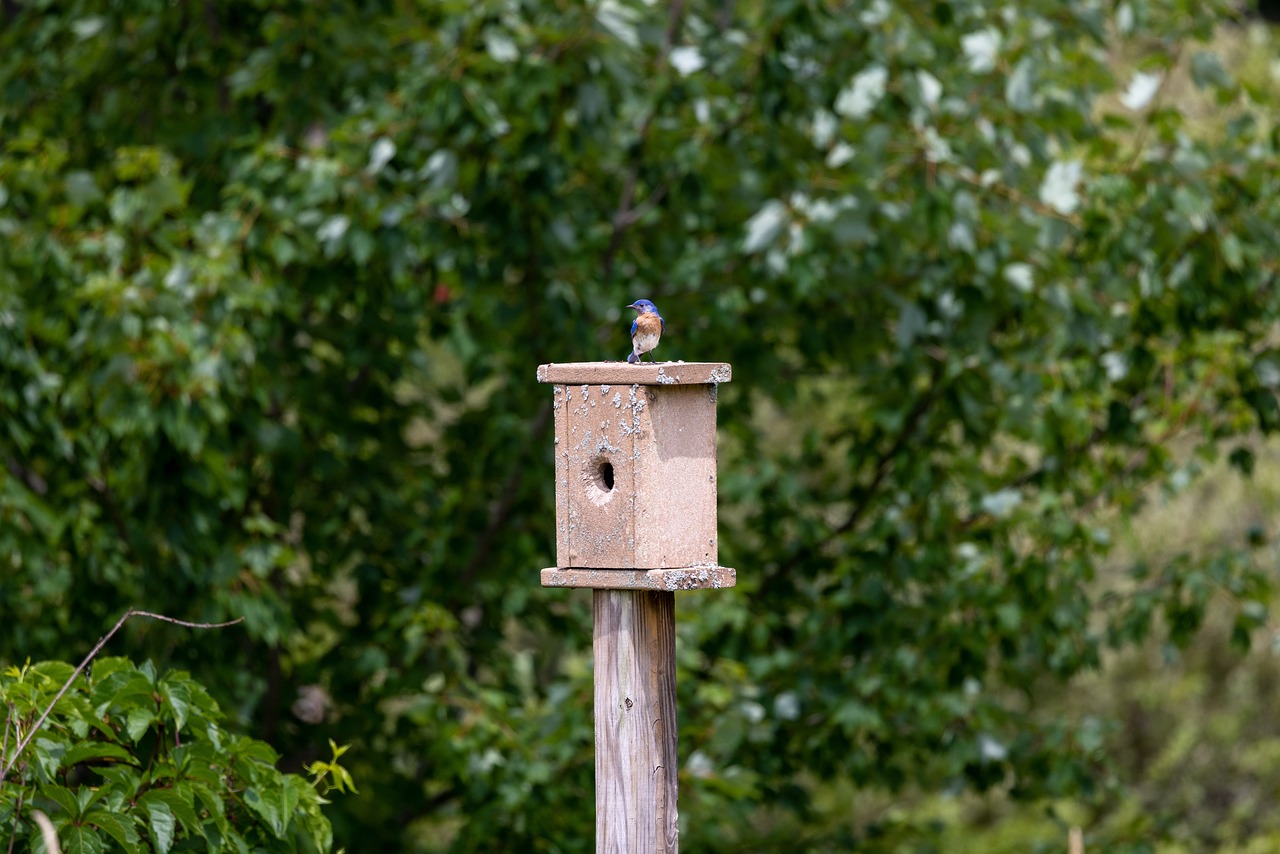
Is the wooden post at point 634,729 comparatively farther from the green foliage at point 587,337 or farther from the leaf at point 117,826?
the green foliage at point 587,337

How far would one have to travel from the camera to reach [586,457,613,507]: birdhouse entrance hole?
126 inches

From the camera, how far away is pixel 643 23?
17.0 feet

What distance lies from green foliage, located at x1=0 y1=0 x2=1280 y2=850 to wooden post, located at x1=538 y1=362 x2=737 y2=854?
1.71 meters

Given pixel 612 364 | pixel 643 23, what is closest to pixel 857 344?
pixel 643 23

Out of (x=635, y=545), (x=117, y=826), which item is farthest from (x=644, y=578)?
(x=117, y=826)

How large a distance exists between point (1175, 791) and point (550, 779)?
9.20m

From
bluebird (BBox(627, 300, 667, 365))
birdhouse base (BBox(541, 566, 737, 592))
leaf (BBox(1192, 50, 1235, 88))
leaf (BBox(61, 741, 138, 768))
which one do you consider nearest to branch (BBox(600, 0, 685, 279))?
leaf (BBox(1192, 50, 1235, 88))

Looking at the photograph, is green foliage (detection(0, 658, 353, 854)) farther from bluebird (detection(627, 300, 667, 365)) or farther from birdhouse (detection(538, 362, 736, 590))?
bluebird (detection(627, 300, 667, 365))

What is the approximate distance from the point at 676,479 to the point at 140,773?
1180 mm

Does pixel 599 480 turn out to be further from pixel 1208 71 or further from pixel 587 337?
pixel 1208 71

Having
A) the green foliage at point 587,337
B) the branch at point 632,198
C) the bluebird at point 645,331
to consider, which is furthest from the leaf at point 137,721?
the branch at point 632,198

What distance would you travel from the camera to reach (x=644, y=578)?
10.2ft

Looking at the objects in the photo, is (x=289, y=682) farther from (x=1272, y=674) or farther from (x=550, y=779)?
(x=1272, y=674)

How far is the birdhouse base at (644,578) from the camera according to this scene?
3088mm
